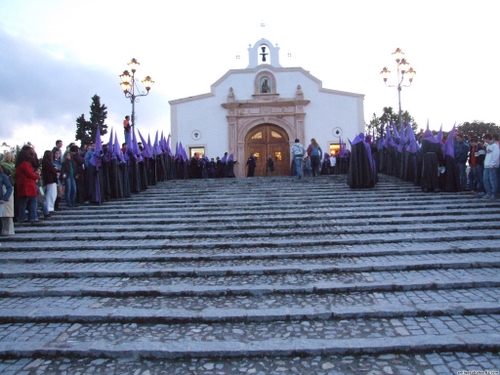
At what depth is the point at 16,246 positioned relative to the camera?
7.85 meters

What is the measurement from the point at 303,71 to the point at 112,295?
2295 cm

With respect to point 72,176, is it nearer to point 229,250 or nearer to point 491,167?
point 229,250

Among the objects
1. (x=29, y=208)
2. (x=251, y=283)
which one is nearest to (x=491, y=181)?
(x=251, y=283)

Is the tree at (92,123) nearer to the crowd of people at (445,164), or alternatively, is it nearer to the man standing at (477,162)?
the crowd of people at (445,164)

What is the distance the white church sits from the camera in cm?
2541

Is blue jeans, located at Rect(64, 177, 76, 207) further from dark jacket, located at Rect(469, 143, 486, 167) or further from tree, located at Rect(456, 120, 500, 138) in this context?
tree, located at Rect(456, 120, 500, 138)

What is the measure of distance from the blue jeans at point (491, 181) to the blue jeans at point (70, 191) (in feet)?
34.7

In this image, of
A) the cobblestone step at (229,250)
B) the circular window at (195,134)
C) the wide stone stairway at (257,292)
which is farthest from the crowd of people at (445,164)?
the circular window at (195,134)

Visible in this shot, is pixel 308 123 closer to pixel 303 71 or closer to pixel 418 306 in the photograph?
pixel 303 71

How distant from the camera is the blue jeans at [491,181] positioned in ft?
33.0

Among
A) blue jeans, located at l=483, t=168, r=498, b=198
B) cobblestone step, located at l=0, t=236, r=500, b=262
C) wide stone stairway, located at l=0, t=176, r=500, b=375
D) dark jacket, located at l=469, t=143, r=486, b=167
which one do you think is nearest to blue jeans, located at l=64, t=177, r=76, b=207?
wide stone stairway, located at l=0, t=176, r=500, b=375

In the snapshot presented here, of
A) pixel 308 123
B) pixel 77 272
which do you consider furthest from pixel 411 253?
pixel 308 123

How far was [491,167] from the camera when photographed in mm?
9836

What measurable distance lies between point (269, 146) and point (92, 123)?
34.4 m
